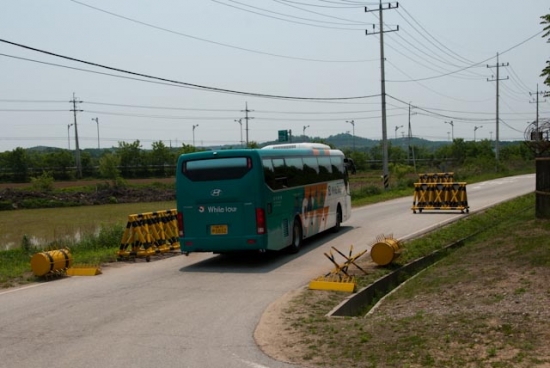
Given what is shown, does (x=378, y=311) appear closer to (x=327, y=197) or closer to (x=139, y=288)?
(x=139, y=288)

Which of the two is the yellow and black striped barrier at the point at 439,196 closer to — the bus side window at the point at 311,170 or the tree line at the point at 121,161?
the bus side window at the point at 311,170

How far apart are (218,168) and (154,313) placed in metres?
5.81

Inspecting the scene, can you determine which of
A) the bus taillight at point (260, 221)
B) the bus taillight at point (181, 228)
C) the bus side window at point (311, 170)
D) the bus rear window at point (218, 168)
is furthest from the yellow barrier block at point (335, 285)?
the bus side window at point (311, 170)

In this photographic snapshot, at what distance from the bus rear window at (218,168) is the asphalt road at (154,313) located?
2.19 m

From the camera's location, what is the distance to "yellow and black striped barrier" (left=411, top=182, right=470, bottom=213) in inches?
1025

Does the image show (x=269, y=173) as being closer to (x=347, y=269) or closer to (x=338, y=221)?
(x=347, y=269)

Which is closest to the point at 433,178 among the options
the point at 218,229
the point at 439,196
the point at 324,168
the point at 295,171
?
the point at 439,196

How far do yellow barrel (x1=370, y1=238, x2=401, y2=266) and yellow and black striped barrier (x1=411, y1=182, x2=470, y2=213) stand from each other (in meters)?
13.7

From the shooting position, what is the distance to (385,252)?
13117mm

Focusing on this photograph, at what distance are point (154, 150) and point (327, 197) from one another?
9740 cm

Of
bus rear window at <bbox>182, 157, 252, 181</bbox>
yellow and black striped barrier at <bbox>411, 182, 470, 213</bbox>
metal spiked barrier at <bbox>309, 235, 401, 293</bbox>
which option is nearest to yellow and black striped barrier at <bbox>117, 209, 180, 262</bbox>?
bus rear window at <bbox>182, 157, 252, 181</bbox>

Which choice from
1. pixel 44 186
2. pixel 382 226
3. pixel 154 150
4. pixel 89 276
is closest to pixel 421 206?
pixel 382 226

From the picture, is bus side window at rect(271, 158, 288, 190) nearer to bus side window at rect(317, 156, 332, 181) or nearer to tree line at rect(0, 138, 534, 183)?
bus side window at rect(317, 156, 332, 181)

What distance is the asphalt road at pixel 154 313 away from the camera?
7.20 m
